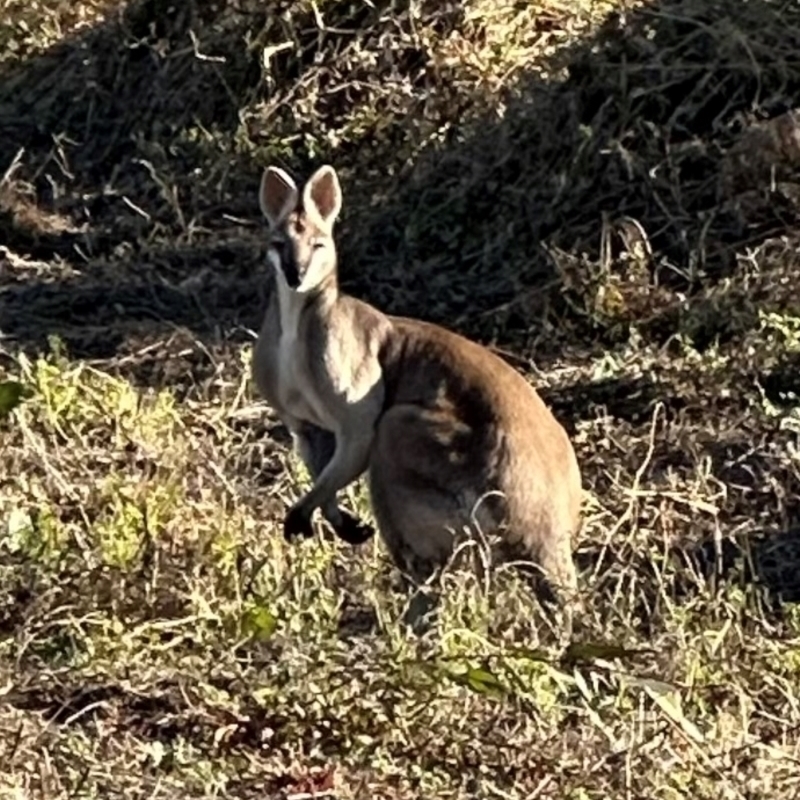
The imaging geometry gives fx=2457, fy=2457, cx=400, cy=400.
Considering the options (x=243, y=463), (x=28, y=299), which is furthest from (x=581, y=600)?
(x=28, y=299)

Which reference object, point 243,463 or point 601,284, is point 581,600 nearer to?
point 243,463

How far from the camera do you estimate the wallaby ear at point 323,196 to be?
7203 mm

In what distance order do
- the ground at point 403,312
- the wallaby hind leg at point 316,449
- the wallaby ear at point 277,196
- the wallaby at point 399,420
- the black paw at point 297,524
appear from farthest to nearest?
the wallaby ear at point 277,196 < the wallaby hind leg at point 316,449 < the black paw at point 297,524 < the wallaby at point 399,420 < the ground at point 403,312

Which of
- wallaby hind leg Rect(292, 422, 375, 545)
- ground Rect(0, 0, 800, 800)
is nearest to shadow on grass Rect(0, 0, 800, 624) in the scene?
ground Rect(0, 0, 800, 800)

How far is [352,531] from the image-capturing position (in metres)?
7.02

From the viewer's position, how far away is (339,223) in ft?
32.7

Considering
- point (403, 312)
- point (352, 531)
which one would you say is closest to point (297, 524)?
point (352, 531)

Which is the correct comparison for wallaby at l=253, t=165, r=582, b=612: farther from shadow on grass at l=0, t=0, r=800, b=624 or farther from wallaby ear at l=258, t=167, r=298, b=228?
shadow on grass at l=0, t=0, r=800, b=624

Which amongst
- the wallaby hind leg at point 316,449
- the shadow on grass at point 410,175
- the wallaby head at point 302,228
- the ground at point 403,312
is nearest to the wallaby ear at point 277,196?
the wallaby head at point 302,228

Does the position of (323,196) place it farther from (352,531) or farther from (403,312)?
A: (403,312)

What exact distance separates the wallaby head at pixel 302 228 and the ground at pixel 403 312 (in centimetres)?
70

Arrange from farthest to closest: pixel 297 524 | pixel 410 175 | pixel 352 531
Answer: pixel 410 175, pixel 352 531, pixel 297 524

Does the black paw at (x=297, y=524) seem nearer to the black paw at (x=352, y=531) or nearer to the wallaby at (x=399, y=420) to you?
the wallaby at (x=399, y=420)

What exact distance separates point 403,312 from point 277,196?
2.02 meters
